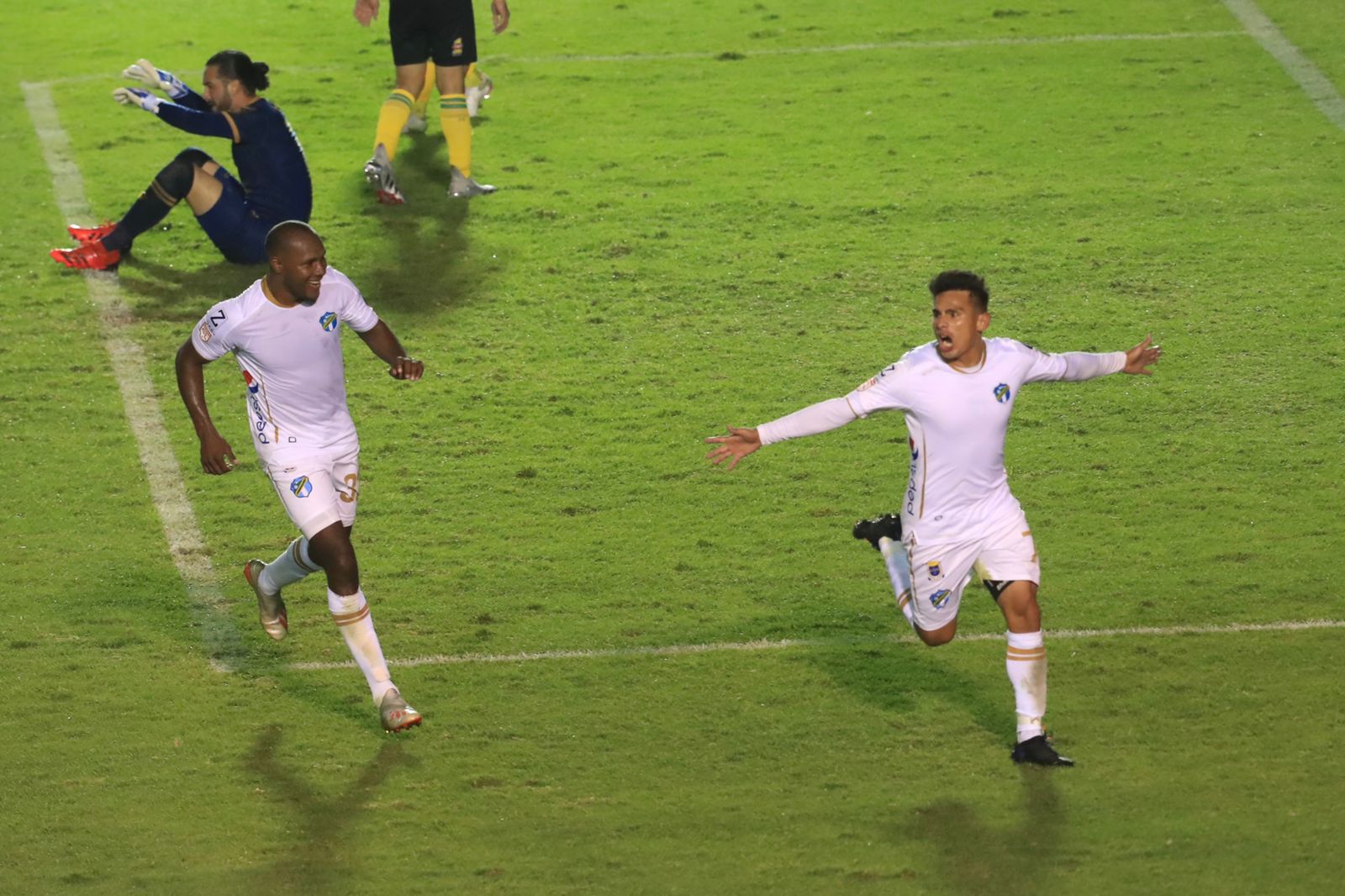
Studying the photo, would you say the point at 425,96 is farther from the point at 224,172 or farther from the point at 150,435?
the point at 150,435

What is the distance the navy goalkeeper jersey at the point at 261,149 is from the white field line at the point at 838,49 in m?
4.08

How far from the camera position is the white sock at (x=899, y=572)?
691 cm

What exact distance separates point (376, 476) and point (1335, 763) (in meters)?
4.69

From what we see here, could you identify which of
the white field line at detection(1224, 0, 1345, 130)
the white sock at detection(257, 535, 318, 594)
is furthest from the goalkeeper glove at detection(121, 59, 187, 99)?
the white field line at detection(1224, 0, 1345, 130)

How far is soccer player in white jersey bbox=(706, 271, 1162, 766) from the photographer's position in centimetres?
630

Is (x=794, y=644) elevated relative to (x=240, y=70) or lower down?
lower down

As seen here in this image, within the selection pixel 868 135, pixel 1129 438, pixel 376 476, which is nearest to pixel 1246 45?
pixel 868 135

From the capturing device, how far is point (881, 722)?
22.2 feet

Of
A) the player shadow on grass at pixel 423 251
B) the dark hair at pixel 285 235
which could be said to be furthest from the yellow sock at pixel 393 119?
the dark hair at pixel 285 235

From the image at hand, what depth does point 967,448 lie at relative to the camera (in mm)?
6379

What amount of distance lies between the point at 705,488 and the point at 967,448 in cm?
267

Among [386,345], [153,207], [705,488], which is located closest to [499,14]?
[153,207]

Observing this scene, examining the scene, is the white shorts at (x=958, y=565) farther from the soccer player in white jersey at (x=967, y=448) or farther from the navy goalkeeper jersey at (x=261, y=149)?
the navy goalkeeper jersey at (x=261, y=149)

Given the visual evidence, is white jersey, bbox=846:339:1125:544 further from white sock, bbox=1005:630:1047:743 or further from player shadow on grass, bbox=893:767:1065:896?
player shadow on grass, bbox=893:767:1065:896
